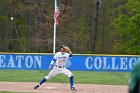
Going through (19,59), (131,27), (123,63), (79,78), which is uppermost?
(131,27)

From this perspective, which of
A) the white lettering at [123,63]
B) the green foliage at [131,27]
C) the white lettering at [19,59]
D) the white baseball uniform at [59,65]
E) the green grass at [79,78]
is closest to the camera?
the white baseball uniform at [59,65]

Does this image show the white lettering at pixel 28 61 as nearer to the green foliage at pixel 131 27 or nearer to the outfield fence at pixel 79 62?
the outfield fence at pixel 79 62

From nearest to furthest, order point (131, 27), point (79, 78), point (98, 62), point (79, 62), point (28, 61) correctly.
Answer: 1. point (79, 78)
2. point (98, 62)
3. point (28, 61)
4. point (79, 62)
5. point (131, 27)

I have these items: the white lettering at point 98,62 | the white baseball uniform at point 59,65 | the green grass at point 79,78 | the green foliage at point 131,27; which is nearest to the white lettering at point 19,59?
the green grass at point 79,78

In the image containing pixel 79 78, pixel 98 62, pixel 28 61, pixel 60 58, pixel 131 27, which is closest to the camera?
pixel 60 58

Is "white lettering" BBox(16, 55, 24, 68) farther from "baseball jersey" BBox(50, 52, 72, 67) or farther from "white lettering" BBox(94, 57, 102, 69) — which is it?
"baseball jersey" BBox(50, 52, 72, 67)

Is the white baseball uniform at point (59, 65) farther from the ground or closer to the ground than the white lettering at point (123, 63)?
farther from the ground

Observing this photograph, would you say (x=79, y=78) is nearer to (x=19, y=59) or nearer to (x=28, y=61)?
(x=28, y=61)

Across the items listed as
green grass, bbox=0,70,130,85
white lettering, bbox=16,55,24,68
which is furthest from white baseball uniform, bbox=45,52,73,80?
white lettering, bbox=16,55,24,68

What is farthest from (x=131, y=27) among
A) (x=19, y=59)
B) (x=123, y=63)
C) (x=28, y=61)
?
(x=19, y=59)

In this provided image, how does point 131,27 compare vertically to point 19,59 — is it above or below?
above

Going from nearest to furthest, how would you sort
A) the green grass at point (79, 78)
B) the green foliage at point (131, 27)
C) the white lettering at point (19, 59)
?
the green grass at point (79, 78), the white lettering at point (19, 59), the green foliage at point (131, 27)

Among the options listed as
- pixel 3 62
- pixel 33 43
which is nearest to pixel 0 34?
pixel 33 43

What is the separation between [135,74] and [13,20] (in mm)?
64040
